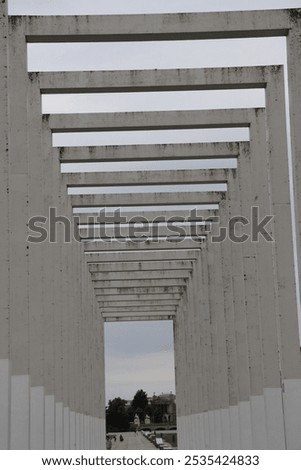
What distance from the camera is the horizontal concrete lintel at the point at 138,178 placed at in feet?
95.7

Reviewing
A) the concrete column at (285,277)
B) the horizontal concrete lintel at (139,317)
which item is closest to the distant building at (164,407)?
the horizontal concrete lintel at (139,317)

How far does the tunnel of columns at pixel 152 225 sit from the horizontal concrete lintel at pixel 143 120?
0.04 meters

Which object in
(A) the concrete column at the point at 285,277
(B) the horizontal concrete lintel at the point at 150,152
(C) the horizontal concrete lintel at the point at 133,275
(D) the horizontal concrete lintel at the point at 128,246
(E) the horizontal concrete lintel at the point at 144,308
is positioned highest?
(B) the horizontal concrete lintel at the point at 150,152

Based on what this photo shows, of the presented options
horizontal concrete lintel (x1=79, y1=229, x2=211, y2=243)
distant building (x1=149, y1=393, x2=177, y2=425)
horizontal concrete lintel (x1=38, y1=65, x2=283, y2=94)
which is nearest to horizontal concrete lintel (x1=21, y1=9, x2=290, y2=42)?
horizontal concrete lintel (x1=38, y1=65, x2=283, y2=94)

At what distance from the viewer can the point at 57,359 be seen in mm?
26422

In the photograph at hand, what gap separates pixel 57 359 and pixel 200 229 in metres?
11.1

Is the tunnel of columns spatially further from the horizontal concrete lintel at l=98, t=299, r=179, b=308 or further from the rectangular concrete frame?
the horizontal concrete lintel at l=98, t=299, r=179, b=308

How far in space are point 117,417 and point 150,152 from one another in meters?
116

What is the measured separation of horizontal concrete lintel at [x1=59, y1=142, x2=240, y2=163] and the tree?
4559 inches

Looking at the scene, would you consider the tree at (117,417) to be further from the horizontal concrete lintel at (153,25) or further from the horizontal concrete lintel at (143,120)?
the horizontal concrete lintel at (153,25)

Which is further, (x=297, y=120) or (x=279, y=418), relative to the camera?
(x=279, y=418)

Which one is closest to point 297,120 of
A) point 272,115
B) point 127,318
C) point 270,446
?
point 272,115

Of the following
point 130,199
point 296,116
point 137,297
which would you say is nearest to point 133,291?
point 137,297
